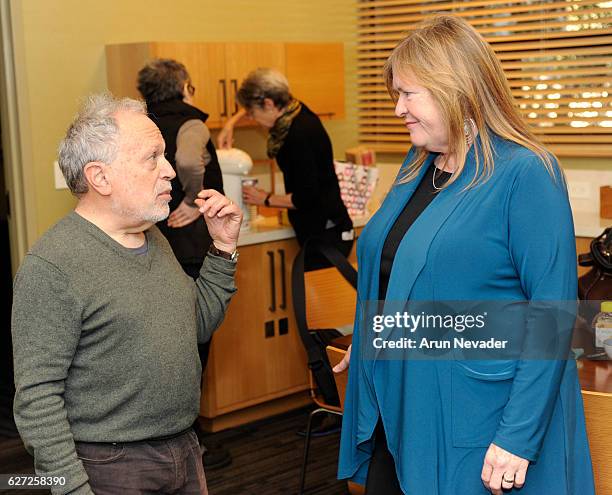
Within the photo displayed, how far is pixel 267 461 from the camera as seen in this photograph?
441cm

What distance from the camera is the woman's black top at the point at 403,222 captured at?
2219 millimetres

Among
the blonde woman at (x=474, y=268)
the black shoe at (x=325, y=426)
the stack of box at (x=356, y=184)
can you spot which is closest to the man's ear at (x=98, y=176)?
the blonde woman at (x=474, y=268)

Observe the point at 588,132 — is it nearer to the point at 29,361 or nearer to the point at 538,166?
the point at 538,166

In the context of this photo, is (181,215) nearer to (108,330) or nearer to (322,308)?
(322,308)

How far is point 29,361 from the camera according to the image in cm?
195

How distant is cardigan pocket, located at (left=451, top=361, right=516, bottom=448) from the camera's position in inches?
81.4

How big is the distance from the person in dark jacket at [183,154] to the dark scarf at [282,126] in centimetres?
49

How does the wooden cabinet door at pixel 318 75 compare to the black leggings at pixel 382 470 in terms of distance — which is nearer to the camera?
Result: the black leggings at pixel 382 470

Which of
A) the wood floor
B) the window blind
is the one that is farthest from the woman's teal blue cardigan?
the window blind

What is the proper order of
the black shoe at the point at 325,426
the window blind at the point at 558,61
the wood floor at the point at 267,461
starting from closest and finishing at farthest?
1. the wood floor at the point at 267,461
2. the black shoe at the point at 325,426
3. the window blind at the point at 558,61

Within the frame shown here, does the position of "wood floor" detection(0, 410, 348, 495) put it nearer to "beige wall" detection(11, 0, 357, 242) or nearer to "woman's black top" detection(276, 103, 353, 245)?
"woman's black top" detection(276, 103, 353, 245)

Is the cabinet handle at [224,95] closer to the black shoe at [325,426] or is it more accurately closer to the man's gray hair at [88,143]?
the black shoe at [325,426]

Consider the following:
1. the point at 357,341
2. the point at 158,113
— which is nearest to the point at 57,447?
the point at 357,341

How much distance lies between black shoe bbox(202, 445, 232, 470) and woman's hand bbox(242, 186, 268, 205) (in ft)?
3.97
